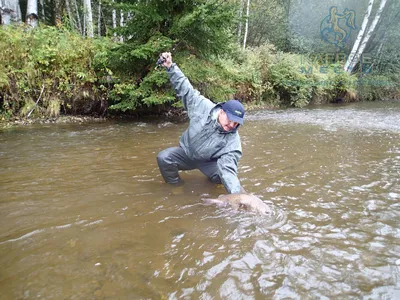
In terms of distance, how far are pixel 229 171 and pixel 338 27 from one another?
24325 mm

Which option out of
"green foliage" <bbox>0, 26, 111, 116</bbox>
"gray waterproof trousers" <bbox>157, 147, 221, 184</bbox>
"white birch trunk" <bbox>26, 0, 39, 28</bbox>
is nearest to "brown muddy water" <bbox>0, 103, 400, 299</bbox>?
"gray waterproof trousers" <bbox>157, 147, 221, 184</bbox>

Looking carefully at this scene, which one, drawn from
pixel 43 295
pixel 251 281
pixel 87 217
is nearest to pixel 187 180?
pixel 87 217

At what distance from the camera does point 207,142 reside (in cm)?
383

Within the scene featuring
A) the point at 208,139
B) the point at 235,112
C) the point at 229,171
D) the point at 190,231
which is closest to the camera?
the point at 190,231

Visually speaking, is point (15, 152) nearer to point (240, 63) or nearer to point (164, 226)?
point (164, 226)

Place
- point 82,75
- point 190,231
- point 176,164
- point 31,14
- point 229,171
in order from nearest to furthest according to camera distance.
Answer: point 190,231, point 229,171, point 176,164, point 82,75, point 31,14

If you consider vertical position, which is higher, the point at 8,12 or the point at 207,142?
the point at 8,12

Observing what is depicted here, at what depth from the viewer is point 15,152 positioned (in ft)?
18.1

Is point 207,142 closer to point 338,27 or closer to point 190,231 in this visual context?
point 190,231

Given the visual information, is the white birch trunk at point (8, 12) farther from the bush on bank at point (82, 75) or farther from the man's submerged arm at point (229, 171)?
the man's submerged arm at point (229, 171)

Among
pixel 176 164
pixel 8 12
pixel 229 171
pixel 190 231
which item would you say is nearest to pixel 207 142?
pixel 229 171

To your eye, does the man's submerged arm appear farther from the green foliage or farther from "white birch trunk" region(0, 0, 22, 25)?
"white birch trunk" region(0, 0, 22, 25)

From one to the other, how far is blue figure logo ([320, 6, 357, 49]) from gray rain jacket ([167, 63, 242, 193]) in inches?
902

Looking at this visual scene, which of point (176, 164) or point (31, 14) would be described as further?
point (31, 14)
